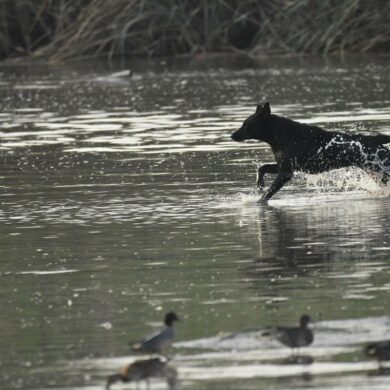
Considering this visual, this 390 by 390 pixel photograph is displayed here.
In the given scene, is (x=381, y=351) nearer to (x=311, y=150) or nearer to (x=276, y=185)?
(x=276, y=185)

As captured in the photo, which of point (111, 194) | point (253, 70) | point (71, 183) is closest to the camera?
point (111, 194)

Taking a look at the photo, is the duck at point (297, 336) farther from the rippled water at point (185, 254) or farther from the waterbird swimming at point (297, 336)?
the rippled water at point (185, 254)

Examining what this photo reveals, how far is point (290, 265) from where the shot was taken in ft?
42.8

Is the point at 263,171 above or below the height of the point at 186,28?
above

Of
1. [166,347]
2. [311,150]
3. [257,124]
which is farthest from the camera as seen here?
[257,124]

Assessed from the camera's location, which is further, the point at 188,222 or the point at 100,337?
the point at 188,222

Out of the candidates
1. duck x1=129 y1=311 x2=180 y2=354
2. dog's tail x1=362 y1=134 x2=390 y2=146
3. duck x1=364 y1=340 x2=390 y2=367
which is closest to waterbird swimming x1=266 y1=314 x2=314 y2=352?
duck x1=364 y1=340 x2=390 y2=367

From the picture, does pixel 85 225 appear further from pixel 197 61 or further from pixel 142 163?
pixel 197 61

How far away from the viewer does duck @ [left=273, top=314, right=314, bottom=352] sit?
9.35 meters

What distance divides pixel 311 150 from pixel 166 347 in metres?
8.33

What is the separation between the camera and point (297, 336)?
9.35 m

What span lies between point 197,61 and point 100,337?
36.1 meters

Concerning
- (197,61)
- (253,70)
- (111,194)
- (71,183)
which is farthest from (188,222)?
(197,61)

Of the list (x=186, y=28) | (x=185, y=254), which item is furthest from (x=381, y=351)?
(x=186, y=28)
